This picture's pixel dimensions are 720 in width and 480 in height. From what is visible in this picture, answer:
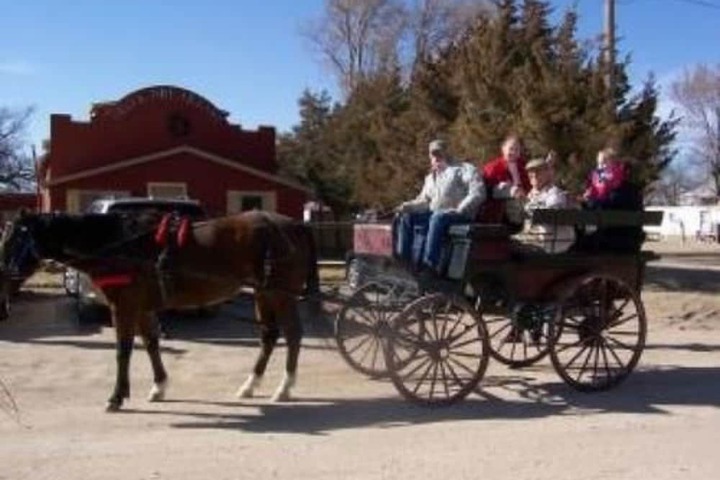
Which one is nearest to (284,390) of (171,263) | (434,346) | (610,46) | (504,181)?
(434,346)

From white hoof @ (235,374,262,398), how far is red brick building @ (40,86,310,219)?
23.8 meters

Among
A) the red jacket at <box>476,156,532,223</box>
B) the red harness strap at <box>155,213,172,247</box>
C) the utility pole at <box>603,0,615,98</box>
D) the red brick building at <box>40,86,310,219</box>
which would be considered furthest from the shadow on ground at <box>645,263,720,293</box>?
the red harness strap at <box>155,213,172,247</box>

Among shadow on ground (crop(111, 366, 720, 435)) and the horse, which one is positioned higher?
the horse

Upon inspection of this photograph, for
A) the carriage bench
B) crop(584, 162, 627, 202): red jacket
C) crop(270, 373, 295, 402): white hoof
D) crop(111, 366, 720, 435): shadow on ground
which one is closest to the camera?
crop(111, 366, 720, 435): shadow on ground

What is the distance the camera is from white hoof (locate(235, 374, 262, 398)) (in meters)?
11.1

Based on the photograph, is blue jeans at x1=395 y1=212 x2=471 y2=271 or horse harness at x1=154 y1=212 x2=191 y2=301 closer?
horse harness at x1=154 y1=212 x2=191 y2=301

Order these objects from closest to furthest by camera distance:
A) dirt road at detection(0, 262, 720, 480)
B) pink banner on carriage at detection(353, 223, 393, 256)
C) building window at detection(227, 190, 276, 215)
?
1. dirt road at detection(0, 262, 720, 480)
2. pink banner on carriage at detection(353, 223, 393, 256)
3. building window at detection(227, 190, 276, 215)

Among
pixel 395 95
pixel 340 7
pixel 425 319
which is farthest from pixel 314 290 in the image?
pixel 340 7

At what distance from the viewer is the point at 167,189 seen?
35156 mm

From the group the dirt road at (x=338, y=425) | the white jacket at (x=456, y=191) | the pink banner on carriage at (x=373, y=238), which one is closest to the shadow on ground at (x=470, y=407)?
the dirt road at (x=338, y=425)

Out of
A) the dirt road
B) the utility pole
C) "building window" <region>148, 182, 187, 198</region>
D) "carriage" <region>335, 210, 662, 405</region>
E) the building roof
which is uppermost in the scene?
the utility pole

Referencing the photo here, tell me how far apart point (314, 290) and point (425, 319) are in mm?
1190

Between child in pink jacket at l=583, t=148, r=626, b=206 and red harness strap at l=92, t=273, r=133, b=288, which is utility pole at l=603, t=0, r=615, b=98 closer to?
child in pink jacket at l=583, t=148, r=626, b=206

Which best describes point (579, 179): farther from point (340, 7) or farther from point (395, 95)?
point (340, 7)
